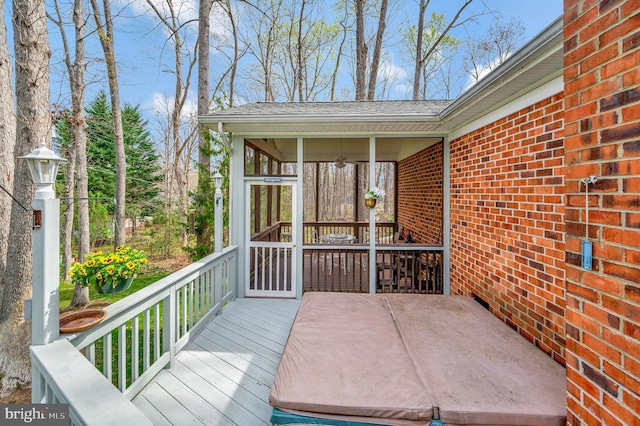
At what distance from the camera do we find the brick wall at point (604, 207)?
1122mm

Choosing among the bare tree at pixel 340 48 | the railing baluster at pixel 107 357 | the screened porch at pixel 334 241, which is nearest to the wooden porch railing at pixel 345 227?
the screened porch at pixel 334 241

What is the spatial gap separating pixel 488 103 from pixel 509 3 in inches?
442

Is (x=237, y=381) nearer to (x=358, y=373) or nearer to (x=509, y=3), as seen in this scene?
(x=358, y=373)

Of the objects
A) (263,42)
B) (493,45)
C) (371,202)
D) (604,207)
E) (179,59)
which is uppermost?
(263,42)

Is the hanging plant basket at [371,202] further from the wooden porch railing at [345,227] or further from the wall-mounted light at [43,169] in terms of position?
the wall-mounted light at [43,169]

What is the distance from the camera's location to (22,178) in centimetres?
371

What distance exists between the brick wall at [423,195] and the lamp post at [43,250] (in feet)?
17.0

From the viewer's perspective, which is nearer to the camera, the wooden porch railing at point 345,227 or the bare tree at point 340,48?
the wooden porch railing at point 345,227

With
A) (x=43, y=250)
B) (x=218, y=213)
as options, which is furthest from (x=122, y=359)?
(x=218, y=213)

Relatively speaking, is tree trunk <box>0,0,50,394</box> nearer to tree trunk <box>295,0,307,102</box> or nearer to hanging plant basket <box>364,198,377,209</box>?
hanging plant basket <box>364,198,377,209</box>

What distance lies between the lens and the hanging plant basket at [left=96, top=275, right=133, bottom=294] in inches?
88.2

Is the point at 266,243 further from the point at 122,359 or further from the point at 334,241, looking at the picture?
the point at 122,359

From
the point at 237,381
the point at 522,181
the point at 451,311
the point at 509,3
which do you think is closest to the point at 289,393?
the point at 237,381

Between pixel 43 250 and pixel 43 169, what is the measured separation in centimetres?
48
